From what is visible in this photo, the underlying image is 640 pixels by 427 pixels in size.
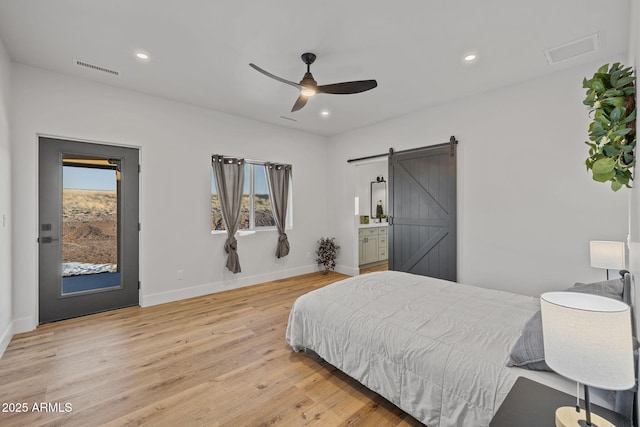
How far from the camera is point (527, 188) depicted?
339 centimetres

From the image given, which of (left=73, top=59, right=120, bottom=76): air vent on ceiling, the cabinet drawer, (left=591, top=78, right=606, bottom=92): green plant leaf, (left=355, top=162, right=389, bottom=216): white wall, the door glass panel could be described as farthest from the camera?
(left=355, top=162, right=389, bottom=216): white wall

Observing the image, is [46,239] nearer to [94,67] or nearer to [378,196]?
[94,67]

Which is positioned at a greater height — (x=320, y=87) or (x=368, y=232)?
(x=320, y=87)

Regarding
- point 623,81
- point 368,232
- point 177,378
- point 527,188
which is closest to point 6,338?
point 177,378

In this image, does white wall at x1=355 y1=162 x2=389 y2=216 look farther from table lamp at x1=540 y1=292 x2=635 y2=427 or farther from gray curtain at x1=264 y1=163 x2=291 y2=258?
table lamp at x1=540 y1=292 x2=635 y2=427

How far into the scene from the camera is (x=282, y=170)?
5250 mm

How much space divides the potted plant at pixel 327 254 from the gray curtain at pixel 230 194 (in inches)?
70.4

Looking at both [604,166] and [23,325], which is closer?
[604,166]

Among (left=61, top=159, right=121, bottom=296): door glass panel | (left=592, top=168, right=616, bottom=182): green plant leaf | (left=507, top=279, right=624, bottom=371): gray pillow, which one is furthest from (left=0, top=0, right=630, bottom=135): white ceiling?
(left=507, top=279, right=624, bottom=371): gray pillow

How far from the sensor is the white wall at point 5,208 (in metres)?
2.65

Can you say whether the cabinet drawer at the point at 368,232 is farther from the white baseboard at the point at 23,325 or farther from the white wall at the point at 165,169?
the white baseboard at the point at 23,325

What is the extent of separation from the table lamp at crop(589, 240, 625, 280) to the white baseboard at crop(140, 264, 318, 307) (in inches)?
169

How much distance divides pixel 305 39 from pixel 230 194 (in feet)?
8.84

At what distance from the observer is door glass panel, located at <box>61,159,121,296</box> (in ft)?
11.2
